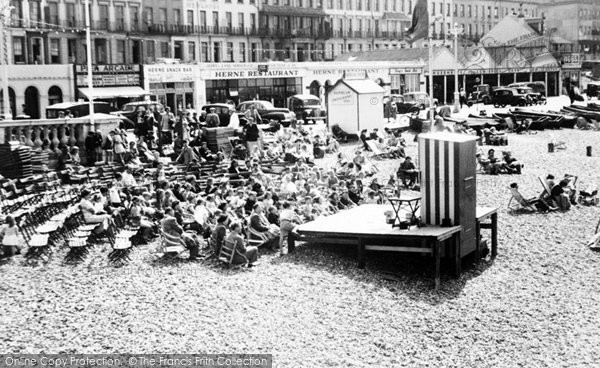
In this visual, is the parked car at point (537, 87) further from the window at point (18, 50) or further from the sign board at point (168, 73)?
the window at point (18, 50)

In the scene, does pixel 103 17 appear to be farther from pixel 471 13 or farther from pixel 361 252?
pixel 471 13

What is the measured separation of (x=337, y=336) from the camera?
555 inches

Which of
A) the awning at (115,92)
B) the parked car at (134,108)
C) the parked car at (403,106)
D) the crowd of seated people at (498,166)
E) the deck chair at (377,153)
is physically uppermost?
the awning at (115,92)

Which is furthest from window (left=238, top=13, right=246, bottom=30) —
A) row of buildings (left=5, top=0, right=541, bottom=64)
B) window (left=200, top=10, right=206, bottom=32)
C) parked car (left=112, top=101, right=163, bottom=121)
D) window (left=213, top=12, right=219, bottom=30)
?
parked car (left=112, top=101, right=163, bottom=121)

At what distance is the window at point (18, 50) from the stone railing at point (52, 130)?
27.5 metres

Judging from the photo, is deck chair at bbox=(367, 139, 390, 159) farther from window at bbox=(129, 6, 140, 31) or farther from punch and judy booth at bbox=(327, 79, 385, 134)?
window at bbox=(129, 6, 140, 31)

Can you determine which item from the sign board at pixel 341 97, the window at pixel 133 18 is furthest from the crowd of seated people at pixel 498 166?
the window at pixel 133 18

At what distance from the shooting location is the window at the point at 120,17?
61406 millimetres

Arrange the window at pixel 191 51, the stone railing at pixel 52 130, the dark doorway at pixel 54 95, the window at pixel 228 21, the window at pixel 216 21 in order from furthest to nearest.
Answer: the window at pixel 228 21, the window at pixel 216 21, the window at pixel 191 51, the dark doorway at pixel 54 95, the stone railing at pixel 52 130

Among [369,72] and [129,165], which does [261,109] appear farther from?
[369,72]

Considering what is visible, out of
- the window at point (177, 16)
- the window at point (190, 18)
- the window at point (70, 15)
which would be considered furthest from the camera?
the window at point (190, 18)

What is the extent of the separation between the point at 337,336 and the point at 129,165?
13842mm

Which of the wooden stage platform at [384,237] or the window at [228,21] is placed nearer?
the wooden stage platform at [384,237]

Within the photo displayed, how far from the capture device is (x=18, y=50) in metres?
54.1
